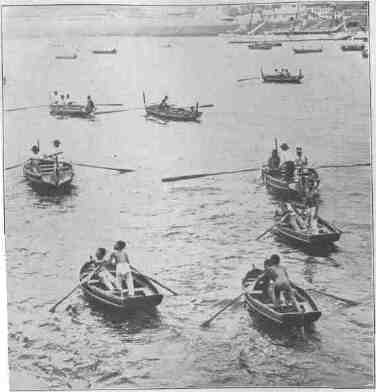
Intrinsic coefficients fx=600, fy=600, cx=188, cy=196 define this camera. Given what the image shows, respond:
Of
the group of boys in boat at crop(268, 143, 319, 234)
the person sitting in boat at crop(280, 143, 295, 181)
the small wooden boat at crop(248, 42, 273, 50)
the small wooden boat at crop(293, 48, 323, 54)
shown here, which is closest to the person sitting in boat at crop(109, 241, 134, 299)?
the group of boys in boat at crop(268, 143, 319, 234)

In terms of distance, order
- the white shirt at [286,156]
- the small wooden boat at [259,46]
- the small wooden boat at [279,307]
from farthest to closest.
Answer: the small wooden boat at [259,46], the white shirt at [286,156], the small wooden boat at [279,307]

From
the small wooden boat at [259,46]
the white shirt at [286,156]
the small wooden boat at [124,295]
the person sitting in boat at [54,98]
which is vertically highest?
the small wooden boat at [259,46]

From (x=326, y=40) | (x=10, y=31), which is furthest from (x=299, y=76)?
(x=10, y=31)

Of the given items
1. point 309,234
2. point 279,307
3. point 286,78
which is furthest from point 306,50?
point 279,307

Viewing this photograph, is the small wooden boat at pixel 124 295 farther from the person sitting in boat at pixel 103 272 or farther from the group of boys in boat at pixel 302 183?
the group of boys in boat at pixel 302 183

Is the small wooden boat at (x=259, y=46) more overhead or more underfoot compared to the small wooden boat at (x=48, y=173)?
more overhead

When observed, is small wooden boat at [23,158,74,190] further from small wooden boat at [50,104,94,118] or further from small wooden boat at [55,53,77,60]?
small wooden boat at [55,53,77,60]

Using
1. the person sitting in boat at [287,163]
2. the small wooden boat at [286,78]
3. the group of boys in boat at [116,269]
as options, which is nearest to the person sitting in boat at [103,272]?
the group of boys in boat at [116,269]

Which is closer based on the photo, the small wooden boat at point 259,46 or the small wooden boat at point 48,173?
the small wooden boat at point 48,173
